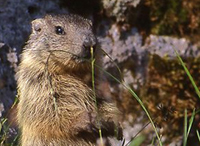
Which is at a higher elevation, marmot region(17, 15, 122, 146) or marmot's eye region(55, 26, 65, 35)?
marmot's eye region(55, 26, 65, 35)

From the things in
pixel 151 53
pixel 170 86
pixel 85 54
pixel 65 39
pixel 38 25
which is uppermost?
pixel 38 25

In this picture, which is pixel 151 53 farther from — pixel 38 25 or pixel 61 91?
pixel 61 91

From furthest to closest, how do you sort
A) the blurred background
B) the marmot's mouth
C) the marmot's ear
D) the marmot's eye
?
the blurred background → the marmot's ear → the marmot's eye → the marmot's mouth

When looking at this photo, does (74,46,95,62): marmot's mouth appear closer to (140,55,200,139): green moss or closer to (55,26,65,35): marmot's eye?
(55,26,65,35): marmot's eye

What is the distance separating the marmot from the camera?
4.98 metres

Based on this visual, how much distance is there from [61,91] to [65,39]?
445 mm

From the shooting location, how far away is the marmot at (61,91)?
4984 mm

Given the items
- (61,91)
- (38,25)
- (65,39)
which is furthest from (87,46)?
(38,25)

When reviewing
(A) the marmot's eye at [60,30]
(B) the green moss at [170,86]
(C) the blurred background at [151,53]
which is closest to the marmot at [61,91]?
(A) the marmot's eye at [60,30]

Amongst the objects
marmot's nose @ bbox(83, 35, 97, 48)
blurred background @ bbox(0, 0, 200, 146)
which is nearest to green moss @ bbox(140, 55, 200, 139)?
blurred background @ bbox(0, 0, 200, 146)

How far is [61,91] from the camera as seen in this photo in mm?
5203

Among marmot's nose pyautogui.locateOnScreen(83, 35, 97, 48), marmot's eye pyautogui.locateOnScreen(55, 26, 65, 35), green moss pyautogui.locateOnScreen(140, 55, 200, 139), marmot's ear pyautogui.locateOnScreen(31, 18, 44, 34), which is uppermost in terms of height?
marmot's ear pyautogui.locateOnScreen(31, 18, 44, 34)

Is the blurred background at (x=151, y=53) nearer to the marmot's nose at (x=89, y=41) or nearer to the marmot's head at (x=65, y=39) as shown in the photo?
the marmot's head at (x=65, y=39)

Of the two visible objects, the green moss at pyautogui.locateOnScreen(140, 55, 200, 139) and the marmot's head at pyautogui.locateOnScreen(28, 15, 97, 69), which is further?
the green moss at pyautogui.locateOnScreen(140, 55, 200, 139)
